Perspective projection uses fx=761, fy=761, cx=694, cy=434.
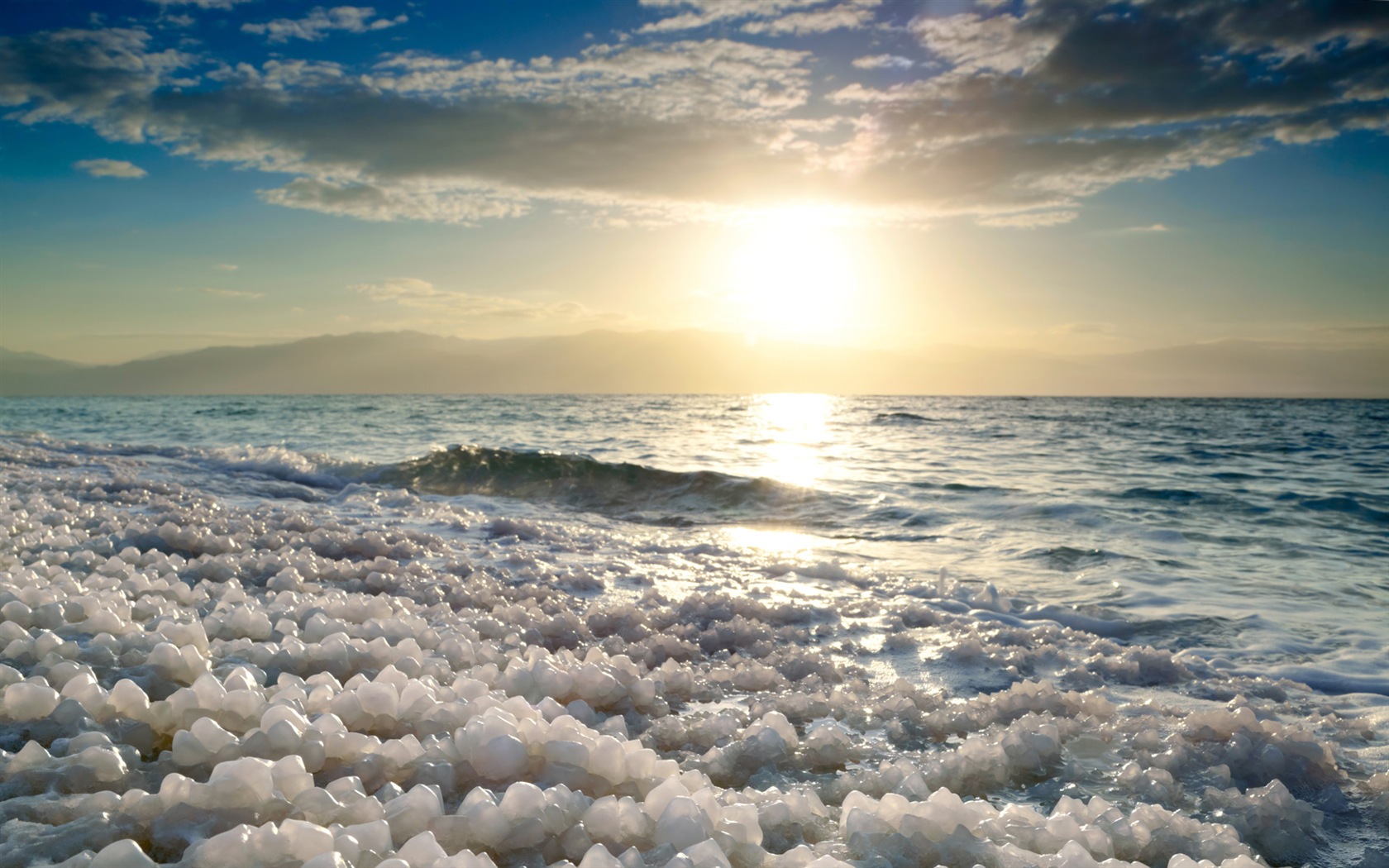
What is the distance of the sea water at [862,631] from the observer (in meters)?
2.36

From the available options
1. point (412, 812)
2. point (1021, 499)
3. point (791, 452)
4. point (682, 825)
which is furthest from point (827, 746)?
point (791, 452)

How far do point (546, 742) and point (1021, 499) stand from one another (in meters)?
10.3

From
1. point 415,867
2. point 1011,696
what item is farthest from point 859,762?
point 415,867

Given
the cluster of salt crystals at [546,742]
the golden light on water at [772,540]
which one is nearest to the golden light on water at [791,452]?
the golden light on water at [772,540]

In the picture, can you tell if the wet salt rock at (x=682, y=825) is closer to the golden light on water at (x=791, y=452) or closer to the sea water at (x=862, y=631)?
the sea water at (x=862, y=631)

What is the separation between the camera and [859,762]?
9.00 ft

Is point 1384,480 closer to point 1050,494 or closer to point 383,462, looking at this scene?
point 1050,494

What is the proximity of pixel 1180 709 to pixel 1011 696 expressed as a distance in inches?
33.5

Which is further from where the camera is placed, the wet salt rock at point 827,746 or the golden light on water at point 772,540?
the golden light on water at point 772,540

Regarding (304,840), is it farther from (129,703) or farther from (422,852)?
(129,703)

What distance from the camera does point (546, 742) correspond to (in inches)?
88.5

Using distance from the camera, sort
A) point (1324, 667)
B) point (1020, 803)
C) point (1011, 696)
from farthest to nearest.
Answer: point (1324, 667), point (1011, 696), point (1020, 803)

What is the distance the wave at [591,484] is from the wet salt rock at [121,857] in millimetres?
9011

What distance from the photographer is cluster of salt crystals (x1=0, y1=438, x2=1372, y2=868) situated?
6.07 feet
